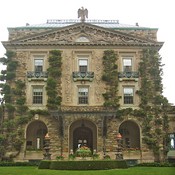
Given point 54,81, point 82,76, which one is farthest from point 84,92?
point 54,81

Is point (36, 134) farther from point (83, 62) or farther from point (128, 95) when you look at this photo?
point (128, 95)

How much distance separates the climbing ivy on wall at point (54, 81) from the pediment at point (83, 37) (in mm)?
1734

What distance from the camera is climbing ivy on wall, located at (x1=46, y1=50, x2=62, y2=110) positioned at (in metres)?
41.0

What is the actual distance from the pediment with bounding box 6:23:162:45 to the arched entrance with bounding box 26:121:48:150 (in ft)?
29.9

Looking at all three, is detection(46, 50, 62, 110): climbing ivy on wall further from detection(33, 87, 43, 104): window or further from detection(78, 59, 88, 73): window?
detection(78, 59, 88, 73): window

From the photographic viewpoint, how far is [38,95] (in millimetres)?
41844

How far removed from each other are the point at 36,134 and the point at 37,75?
6.52 m

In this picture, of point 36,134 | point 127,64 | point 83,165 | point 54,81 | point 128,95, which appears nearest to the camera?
point 83,165

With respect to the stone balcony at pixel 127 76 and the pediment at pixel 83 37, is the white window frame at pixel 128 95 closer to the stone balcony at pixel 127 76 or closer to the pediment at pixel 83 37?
the stone balcony at pixel 127 76

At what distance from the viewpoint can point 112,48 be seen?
4325 cm

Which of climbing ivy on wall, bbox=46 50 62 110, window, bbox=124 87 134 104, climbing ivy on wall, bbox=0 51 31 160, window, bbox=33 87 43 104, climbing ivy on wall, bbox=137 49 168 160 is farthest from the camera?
window, bbox=124 87 134 104

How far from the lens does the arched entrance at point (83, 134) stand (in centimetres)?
4169

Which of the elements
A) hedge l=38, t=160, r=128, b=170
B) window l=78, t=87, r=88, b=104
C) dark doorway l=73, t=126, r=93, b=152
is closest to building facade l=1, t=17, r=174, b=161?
window l=78, t=87, r=88, b=104

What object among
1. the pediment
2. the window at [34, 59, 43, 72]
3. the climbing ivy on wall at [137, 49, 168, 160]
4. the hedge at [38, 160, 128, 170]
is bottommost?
the hedge at [38, 160, 128, 170]
